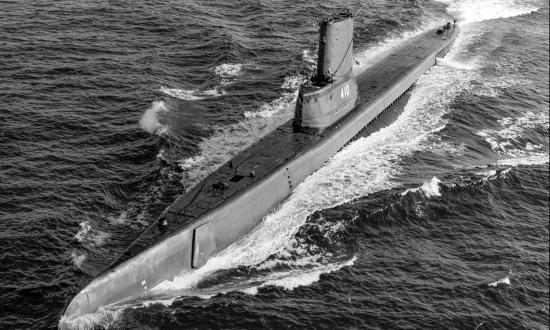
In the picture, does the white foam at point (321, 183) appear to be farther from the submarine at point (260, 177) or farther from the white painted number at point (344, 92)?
the white painted number at point (344, 92)

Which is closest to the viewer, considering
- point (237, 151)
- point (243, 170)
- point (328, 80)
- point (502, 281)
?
point (502, 281)

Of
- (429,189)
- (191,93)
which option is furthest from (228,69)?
(429,189)

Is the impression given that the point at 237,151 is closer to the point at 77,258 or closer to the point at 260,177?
the point at 260,177

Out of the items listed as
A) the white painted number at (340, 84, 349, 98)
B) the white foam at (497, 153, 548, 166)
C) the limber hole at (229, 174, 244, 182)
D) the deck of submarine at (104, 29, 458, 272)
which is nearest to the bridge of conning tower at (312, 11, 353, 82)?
the white painted number at (340, 84, 349, 98)

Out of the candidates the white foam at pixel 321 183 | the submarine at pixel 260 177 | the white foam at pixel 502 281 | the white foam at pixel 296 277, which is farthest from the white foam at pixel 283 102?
the white foam at pixel 502 281

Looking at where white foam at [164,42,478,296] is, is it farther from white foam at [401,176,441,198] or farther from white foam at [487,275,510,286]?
white foam at [487,275,510,286]

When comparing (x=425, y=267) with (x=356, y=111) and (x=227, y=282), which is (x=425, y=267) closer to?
(x=227, y=282)
